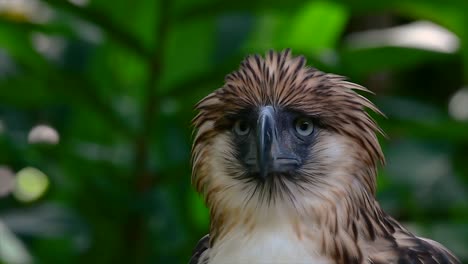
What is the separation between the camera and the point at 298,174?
2666 millimetres

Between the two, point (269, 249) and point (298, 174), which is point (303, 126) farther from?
point (269, 249)

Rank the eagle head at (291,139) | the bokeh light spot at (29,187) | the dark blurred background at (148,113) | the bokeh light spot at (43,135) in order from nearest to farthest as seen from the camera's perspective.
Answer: the eagle head at (291,139) → the dark blurred background at (148,113) → the bokeh light spot at (43,135) → the bokeh light spot at (29,187)

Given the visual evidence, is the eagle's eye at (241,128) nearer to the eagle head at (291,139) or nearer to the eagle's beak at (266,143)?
the eagle head at (291,139)

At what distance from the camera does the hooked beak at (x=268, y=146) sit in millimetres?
2527

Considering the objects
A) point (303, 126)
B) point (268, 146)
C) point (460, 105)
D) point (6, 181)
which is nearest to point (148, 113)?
point (6, 181)

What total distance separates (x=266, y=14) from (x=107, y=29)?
98cm

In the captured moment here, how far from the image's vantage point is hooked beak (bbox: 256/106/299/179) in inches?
99.5

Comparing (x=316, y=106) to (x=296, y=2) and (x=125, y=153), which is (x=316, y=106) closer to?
(x=296, y=2)

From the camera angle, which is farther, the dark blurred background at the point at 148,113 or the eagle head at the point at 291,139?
the dark blurred background at the point at 148,113

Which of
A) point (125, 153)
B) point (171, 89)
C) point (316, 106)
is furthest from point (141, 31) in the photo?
point (316, 106)

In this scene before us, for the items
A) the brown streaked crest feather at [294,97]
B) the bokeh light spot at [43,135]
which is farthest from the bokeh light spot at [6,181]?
the brown streaked crest feather at [294,97]

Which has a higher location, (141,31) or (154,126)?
(141,31)

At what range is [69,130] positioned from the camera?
14.9 feet

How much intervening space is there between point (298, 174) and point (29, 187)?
2209 millimetres
